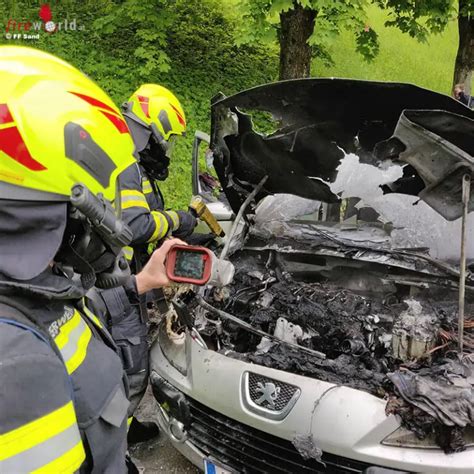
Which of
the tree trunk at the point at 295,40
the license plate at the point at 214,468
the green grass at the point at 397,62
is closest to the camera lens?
the license plate at the point at 214,468

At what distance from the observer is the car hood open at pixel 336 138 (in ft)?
7.53

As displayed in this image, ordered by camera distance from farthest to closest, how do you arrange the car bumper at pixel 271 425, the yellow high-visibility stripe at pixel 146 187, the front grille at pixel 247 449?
the yellow high-visibility stripe at pixel 146 187
the front grille at pixel 247 449
the car bumper at pixel 271 425

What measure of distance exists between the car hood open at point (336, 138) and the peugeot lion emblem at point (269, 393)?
48.9 inches

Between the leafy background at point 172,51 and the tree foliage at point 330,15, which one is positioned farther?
the leafy background at point 172,51

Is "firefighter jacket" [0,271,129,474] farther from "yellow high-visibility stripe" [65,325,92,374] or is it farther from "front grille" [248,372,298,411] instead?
"front grille" [248,372,298,411]

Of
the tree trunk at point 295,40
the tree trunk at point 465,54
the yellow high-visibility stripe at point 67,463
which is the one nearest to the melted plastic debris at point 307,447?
the yellow high-visibility stripe at point 67,463

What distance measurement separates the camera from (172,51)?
10.1m

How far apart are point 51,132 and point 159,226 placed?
1.93 metres

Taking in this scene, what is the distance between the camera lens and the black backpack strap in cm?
104

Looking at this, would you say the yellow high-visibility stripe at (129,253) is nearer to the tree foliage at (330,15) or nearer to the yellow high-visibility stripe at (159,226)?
the yellow high-visibility stripe at (159,226)

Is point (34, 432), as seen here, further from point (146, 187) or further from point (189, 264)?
point (146, 187)

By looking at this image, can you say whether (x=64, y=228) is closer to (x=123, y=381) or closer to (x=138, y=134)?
(x=123, y=381)

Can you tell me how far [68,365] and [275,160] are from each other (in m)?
2.44

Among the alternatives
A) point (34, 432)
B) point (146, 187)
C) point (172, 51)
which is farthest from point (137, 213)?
point (172, 51)
